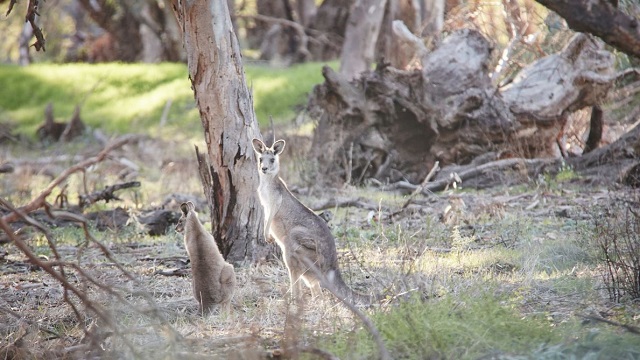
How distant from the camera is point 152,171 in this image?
15.7m

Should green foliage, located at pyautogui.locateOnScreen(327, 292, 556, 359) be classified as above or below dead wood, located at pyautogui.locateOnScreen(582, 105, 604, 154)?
above

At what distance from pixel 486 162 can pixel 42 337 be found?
8.06 metres

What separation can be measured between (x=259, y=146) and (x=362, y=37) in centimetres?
1207

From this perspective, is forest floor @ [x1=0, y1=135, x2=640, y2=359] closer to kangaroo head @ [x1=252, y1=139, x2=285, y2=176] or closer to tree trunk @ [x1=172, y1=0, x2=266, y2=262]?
tree trunk @ [x1=172, y1=0, x2=266, y2=262]

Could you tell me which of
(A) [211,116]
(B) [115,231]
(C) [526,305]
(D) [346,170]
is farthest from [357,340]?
(D) [346,170]

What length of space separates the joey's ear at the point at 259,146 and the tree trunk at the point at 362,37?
1171 centimetres

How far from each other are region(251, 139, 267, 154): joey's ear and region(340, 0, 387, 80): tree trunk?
11.7 meters

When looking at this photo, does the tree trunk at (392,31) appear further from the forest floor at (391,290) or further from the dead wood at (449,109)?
the forest floor at (391,290)

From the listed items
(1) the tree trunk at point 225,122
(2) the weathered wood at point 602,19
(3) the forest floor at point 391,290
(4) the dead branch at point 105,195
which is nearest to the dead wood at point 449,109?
(3) the forest floor at point 391,290

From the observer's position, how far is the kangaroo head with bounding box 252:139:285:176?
25.9 ft

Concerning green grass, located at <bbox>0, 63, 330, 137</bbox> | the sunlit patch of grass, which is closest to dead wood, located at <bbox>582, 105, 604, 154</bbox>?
the sunlit patch of grass

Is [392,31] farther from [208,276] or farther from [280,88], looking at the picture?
[208,276]

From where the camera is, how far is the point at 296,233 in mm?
7223

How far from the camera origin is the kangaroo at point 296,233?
6.81 meters
